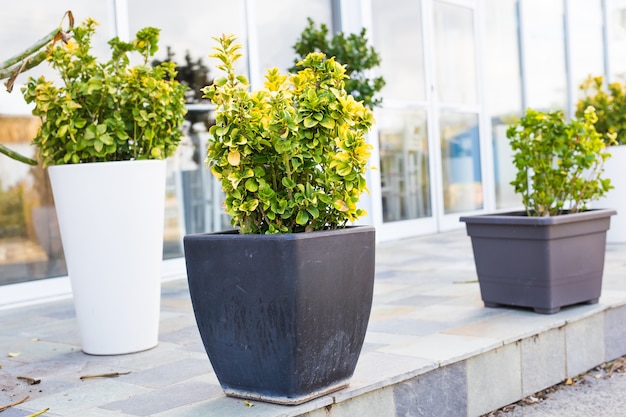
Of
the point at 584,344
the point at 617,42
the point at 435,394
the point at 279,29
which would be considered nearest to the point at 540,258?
the point at 584,344

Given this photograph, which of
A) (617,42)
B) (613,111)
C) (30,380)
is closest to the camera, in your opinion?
(30,380)

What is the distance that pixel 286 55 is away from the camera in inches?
208

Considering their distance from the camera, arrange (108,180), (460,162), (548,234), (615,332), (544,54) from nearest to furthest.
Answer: (108,180) → (548,234) → (615,332) → (460,162) → (544,54)

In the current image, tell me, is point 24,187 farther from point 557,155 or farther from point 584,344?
point 584,344

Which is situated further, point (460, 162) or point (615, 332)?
point (460, 162)

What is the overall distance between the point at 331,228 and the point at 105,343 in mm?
1065

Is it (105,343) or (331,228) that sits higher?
(331,228)

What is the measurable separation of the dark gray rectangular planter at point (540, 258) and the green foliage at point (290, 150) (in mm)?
1086

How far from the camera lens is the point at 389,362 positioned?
213cm

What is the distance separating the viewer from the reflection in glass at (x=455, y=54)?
6.60m

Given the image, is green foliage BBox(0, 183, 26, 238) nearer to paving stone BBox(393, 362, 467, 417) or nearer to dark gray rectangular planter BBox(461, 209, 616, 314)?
dark gray rectangular planter BBox(461, 209, 616, 314)

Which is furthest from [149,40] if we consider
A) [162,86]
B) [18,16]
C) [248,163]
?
[18,16]

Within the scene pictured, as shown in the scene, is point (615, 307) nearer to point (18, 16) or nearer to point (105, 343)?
point (105, 343)

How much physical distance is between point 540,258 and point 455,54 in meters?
4.37
